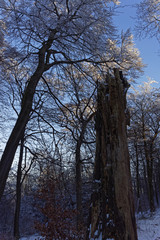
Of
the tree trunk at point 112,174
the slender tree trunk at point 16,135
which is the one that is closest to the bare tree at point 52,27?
the slender tree trunk at point 16,135

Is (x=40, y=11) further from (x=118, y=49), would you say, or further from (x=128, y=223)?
(x=128, y=223)

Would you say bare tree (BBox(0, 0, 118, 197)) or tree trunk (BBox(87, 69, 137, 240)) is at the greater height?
bare tree (BBox(0, 0, 118, 197))

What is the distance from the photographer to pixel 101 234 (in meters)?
2.54

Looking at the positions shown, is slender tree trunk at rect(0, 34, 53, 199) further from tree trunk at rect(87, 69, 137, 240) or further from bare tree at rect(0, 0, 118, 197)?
tree trunk at rect(87, 69, 137, 240)

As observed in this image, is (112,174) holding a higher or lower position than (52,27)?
lower

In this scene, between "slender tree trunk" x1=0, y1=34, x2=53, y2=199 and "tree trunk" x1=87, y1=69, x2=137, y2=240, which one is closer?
"tree trunk" x1=87, y1=69, x2=137, y2=240

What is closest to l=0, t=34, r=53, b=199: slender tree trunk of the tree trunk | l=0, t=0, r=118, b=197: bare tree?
l=0, t=0, r=118, b=197: bare tree

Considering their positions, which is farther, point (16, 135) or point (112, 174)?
point (16, 135)

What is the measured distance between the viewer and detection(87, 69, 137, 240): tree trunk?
251 centimetres

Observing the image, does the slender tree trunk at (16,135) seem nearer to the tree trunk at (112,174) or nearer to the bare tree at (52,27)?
the bare tree at (52,27)

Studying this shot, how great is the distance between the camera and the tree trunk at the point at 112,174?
2.51 metres

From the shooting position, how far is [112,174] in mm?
2738

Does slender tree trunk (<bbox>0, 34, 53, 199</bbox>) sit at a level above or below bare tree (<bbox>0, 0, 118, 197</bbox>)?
below

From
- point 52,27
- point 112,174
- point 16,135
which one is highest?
point 52,27
